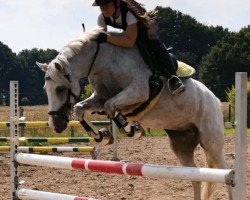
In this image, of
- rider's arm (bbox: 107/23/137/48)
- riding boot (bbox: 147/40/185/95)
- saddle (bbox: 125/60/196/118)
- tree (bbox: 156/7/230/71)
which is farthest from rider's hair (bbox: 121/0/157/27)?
tree (bbox: 156/7/230/71)

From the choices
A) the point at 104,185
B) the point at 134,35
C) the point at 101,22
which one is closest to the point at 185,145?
the point at 134,35

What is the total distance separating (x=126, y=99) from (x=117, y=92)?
28 centimetres

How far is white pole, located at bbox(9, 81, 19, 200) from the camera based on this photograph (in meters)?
4.95

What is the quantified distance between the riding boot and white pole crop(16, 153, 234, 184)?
3.66 feet

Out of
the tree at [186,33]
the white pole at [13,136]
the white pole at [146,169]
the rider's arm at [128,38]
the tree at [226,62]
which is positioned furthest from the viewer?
the tree at [186,33]

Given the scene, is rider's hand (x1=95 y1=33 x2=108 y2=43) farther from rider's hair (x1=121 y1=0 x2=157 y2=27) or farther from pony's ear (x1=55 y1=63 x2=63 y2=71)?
pony's ear (x1=55 y1=63 x2=63 y2=71)

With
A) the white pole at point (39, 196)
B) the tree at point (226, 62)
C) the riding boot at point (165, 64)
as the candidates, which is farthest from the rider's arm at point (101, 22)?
the tree at point (226, 62)

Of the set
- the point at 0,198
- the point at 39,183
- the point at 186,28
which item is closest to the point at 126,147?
the point at 39,183

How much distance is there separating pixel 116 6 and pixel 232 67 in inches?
1745

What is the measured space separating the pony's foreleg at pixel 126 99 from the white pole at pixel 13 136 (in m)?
1.14

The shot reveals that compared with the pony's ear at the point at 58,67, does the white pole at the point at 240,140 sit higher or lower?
lower

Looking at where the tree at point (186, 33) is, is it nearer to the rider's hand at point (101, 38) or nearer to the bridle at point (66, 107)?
the rider's hand at point (101, 38)

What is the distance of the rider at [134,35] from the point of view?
15.1 feet

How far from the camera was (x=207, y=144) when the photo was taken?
5273 millimetres
